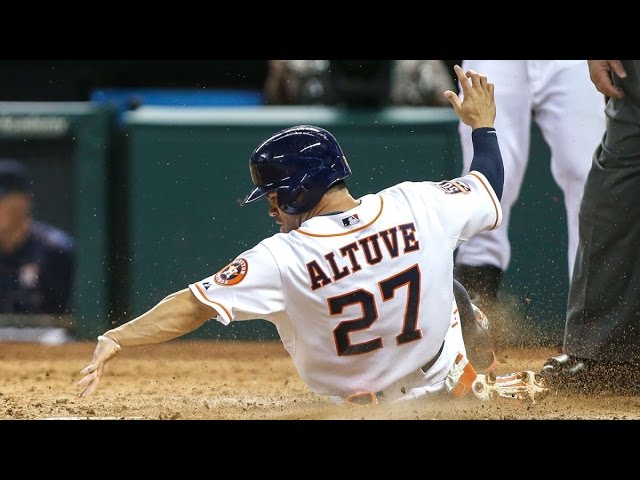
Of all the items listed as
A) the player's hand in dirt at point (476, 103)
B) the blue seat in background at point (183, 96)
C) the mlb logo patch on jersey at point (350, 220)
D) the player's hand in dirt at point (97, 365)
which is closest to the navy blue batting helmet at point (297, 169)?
the mlb logo patch on jersey at point (350, 220)

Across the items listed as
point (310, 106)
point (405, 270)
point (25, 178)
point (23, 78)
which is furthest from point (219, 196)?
point (405, 270)

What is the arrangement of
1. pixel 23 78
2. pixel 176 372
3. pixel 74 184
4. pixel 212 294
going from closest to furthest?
1. pixel 212 294
2. pixel 176 372
3. pixel 74 184
4. pixel 23 78

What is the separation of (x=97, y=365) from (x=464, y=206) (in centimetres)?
119

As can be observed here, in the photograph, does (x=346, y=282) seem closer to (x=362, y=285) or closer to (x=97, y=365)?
(x=362, y=285)

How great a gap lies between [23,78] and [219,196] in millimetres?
1765

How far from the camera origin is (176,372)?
5195 mm

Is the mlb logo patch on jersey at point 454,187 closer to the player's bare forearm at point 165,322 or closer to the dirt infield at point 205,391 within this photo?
the dirt infield at point 205,391

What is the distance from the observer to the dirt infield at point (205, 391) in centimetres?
359

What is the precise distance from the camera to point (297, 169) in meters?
3.25

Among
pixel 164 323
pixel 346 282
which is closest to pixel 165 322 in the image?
pixel 164 323

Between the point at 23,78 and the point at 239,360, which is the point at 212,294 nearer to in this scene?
the point at 239,360

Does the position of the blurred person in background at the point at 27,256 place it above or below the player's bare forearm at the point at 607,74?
below

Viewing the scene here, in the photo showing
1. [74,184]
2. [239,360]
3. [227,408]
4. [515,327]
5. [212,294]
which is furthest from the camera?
[74,184]

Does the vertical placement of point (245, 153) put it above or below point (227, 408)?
above
